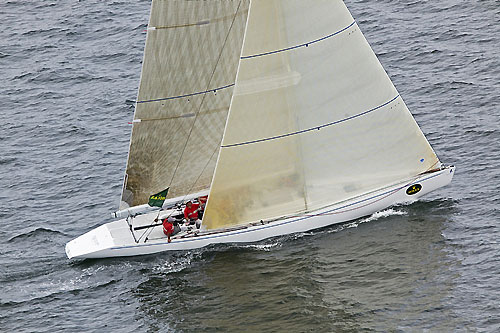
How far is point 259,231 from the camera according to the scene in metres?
49.1

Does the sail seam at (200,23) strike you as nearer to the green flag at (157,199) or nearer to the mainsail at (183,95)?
the mainsail at (183,95)

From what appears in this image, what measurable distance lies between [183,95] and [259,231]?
723 cm

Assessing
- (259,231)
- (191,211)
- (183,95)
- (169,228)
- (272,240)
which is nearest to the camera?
(183,95)

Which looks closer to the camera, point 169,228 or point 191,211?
point 169,228

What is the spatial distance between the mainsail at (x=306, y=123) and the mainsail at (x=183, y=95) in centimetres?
240

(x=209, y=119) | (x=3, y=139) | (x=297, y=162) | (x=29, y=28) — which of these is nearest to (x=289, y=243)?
(x=297, y=162)

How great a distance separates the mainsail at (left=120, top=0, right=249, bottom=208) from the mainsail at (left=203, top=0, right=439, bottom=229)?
7.86 ft

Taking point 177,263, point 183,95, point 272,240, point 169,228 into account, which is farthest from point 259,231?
point 183,95

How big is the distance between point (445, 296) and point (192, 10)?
16447mm

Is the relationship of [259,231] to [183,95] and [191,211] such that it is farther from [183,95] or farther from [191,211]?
[183,95]

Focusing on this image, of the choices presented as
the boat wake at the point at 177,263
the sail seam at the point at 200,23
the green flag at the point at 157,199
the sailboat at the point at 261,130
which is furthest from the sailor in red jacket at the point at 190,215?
the sail seam at the point at 200,23

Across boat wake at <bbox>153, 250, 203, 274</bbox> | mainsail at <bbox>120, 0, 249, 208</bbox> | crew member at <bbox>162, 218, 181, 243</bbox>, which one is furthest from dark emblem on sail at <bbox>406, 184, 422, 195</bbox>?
crew member at <bbox>162, 218, 181, 243</bbox>

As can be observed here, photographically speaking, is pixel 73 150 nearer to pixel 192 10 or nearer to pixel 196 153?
pixel 196 153

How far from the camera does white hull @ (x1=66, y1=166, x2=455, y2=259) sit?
49.1m
